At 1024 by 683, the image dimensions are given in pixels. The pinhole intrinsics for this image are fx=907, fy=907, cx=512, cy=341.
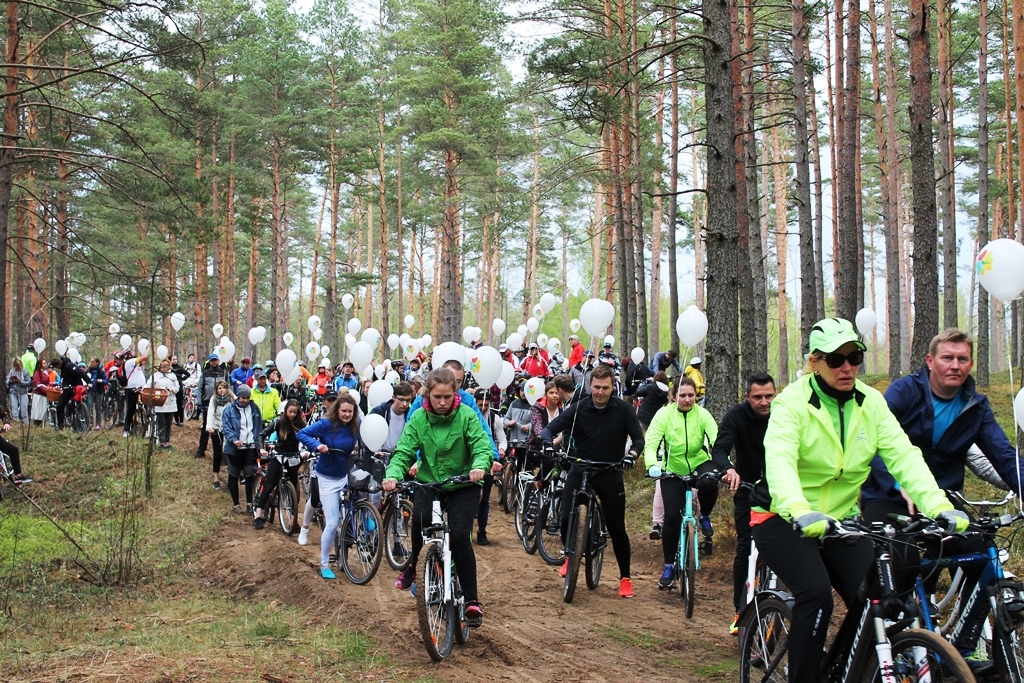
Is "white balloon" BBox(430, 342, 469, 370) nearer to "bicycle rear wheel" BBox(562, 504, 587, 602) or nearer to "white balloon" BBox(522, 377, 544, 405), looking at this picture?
"white balloon" BBox(522, 377, 544, 405)

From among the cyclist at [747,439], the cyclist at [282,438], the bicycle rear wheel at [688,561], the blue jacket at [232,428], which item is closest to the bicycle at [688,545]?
the bicycle rear wheel at [688,561]

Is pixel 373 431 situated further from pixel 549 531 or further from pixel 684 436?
pixel 684 436

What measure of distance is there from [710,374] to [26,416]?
16290 millimetres

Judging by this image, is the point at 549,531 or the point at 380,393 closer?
the point at 549,531

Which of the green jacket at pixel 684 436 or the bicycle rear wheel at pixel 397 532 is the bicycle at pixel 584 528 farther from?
the bicycle rear wheel at pixel 397 532

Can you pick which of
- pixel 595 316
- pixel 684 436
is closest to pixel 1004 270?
pixel 684 436

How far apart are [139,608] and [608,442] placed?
456cm

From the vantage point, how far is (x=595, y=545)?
26.8ft

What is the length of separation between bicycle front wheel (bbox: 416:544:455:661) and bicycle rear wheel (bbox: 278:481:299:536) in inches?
225

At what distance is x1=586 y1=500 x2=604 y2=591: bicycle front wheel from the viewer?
8000 mm

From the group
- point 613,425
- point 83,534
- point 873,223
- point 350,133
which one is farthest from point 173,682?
point 873,223

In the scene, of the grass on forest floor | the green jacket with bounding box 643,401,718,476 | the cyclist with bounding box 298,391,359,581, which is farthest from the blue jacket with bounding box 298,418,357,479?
the green jacket with bounding box 643,401,718,476

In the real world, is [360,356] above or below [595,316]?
below

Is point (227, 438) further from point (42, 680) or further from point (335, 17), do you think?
point (335, 17)
